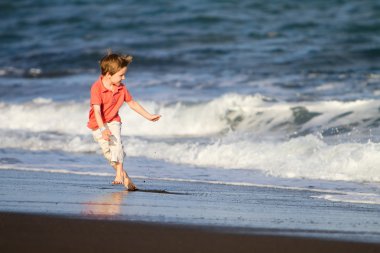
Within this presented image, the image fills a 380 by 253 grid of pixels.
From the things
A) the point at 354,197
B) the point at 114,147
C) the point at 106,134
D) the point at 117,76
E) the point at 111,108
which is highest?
the point at 117,76

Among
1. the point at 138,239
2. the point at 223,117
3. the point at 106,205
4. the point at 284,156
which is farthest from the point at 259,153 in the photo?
the point at 138,239

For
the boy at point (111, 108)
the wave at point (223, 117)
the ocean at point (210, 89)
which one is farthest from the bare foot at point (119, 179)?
the wave at point (223, 117)

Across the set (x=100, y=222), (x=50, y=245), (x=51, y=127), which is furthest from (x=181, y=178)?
(x=51, y=127)

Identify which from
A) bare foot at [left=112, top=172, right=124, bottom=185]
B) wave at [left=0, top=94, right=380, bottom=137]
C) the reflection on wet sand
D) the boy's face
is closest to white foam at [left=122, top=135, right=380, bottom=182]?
wave at [left=0, top=94, right=380, bottom=137]

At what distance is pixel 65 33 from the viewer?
1008 inches

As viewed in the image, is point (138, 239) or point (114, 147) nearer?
point (138, 239)

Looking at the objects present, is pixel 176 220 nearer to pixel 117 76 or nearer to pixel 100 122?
pixel 100 122

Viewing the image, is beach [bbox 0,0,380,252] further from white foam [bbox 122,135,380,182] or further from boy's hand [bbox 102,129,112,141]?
boy's hand [bbox 102,129,112,141]

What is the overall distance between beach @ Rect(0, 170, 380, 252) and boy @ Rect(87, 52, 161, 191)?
0.88 ft

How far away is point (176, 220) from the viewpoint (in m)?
5.99

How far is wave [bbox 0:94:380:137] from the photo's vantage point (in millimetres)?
12328

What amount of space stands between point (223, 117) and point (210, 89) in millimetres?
3098

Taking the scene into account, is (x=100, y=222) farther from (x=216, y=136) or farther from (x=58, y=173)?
(x=216, y=136)

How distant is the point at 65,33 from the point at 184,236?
20.7 m
